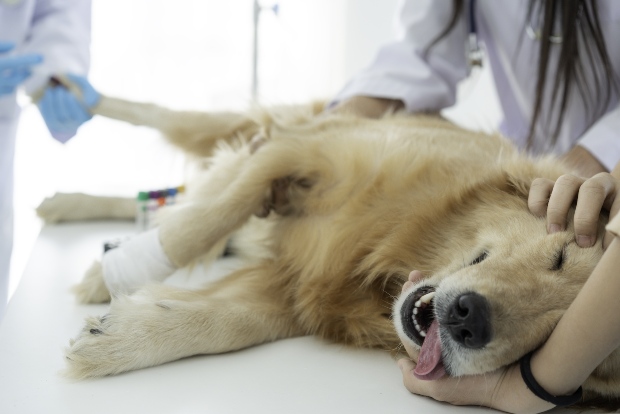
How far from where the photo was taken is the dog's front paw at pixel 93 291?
4.79 feet

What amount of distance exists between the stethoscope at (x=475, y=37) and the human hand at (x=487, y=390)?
1.16m

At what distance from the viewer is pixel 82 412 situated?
982 millimetres

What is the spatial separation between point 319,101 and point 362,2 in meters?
2.19

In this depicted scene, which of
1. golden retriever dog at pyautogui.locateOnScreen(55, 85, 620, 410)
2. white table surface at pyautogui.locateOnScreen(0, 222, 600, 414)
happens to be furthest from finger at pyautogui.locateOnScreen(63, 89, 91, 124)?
white table surface at pyautogui.locateOnScreen(0, 222, 600, 414)

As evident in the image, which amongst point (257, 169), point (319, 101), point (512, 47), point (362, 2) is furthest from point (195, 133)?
point (362, 2)

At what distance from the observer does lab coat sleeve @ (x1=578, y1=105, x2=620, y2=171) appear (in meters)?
1.76

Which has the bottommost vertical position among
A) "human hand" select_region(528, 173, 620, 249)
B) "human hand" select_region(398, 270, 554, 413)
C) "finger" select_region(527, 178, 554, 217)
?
"human hand" select_region(398, 270, 554, 413)

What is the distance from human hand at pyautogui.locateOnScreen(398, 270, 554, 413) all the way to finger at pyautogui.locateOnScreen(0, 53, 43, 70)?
3.81 ft

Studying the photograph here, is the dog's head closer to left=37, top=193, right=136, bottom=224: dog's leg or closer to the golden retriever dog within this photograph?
the golden retriever dog

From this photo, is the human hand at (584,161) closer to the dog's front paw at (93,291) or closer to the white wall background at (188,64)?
the dog's front paw at (93,291)

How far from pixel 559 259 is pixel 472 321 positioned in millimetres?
215

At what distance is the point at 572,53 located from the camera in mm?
1862

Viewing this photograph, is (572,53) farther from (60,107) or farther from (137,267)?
(60,107)

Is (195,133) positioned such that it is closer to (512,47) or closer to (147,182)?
(512,47)
